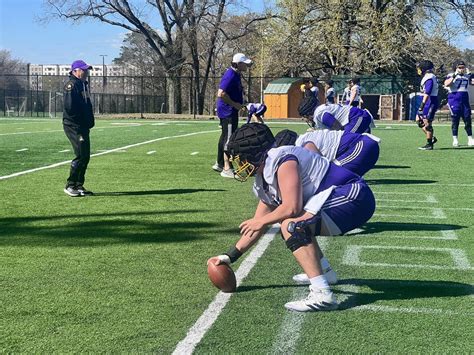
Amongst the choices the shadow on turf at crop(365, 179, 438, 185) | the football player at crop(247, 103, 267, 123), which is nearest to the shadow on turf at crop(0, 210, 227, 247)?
the football player at crop(247, 103, 267, 123)

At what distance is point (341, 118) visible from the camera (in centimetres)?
829

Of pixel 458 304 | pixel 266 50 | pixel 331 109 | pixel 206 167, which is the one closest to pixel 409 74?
pixel 266 50

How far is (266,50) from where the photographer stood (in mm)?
50562

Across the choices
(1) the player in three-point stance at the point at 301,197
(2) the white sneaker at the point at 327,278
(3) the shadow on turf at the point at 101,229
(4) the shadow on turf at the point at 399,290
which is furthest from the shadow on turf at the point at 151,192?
(1) the player in three-point stance at the point at 301,197

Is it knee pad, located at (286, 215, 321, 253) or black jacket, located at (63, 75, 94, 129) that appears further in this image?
black jacket, located at (63, 75, 94, 129)

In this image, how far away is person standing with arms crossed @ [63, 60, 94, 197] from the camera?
9.16m

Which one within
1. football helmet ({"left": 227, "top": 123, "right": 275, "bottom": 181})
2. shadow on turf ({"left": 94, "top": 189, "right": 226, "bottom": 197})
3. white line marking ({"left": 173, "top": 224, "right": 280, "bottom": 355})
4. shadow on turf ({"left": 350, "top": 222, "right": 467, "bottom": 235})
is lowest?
white line marking ({"left": 173, "top": 224, "right": 280, "bottom": 355})

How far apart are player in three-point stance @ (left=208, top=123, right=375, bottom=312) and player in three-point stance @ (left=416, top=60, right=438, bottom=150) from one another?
12.1 meters

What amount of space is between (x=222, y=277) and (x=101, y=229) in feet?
8.86

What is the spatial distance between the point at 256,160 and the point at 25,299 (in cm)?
190

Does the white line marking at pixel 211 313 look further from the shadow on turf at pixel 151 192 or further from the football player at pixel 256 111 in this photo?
the football player at pixel 256 111

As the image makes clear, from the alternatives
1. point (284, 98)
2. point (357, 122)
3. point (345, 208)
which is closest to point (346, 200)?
point (345, 208)

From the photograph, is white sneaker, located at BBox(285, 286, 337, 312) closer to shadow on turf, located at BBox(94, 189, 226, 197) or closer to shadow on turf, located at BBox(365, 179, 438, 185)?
shadow on turf, located at BBox(94, 189, 226, 197)

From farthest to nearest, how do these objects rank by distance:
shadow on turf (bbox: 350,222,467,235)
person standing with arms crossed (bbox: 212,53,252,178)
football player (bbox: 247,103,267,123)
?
person standing with arms crossed (bbox: 212,53,252,178) → football player (bbox: 247,103,267,123) → shadow on turf (bbox: 350,222,467,235)
